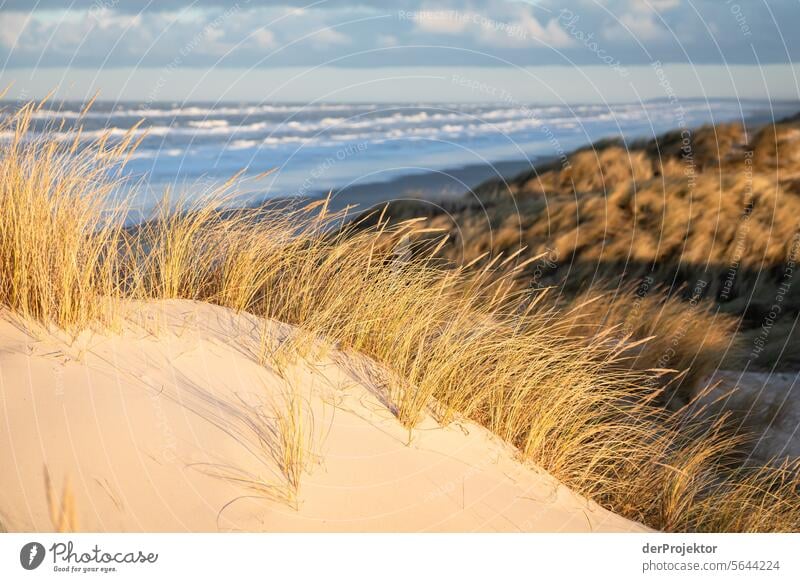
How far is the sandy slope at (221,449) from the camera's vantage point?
126 inches

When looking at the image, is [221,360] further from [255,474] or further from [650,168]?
[650,168]

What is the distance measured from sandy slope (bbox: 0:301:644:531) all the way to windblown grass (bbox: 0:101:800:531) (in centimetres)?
15
